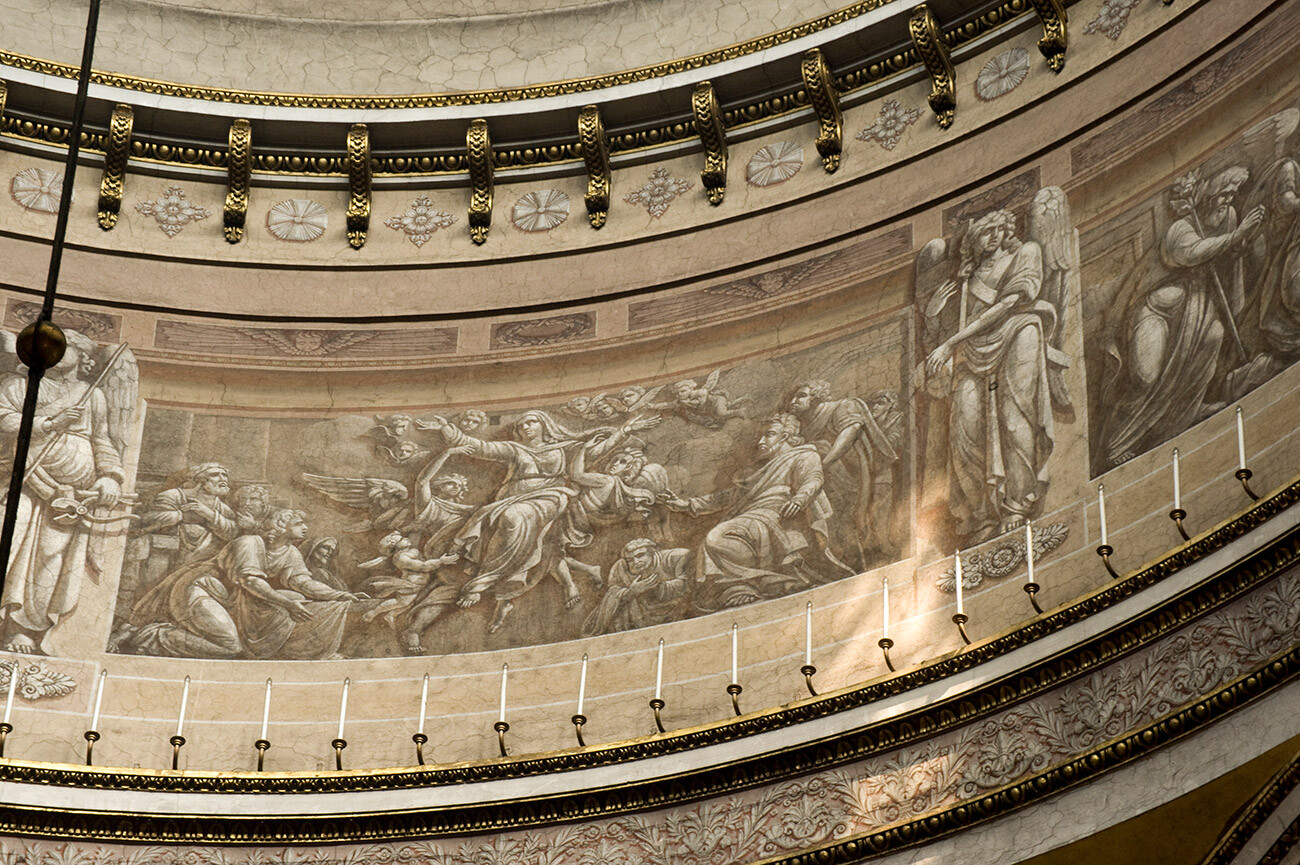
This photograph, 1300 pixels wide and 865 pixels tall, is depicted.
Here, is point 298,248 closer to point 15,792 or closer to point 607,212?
point 607,212

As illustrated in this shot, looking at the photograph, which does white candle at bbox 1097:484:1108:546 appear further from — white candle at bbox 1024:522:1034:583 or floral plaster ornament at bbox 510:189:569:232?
floral plaster ornament at bbox 510:189:569:232

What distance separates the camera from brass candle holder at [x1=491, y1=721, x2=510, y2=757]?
42.4ft

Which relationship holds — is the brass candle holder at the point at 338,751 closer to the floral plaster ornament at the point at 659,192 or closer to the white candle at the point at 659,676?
the white candle at the point at 659,676

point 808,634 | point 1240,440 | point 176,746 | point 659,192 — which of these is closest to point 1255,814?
point 1240,440

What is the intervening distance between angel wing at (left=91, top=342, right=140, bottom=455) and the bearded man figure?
12.0 feet

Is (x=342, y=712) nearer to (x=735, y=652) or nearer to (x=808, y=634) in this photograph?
(x=735, y=652)

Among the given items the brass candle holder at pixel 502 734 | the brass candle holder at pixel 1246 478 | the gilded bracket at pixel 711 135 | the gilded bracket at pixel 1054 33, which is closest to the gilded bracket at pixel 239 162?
the gilded bracket at pixel 711 135

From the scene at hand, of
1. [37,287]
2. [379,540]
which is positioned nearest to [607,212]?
[379,540]

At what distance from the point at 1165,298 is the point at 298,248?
6147 mm

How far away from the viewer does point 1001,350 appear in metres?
13.6

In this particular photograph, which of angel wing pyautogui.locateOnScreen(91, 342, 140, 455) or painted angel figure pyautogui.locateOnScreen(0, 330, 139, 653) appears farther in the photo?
angel wing pyautogui.locateOnScreen(91, 342, 140, 455)

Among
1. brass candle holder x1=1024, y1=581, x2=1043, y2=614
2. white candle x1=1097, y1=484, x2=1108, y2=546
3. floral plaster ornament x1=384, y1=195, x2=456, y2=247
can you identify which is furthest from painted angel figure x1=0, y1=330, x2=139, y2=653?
white candle x1=1097, y1=484, x2=1108, y2=546

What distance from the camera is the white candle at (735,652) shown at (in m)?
12.9

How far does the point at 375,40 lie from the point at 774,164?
343 cm
